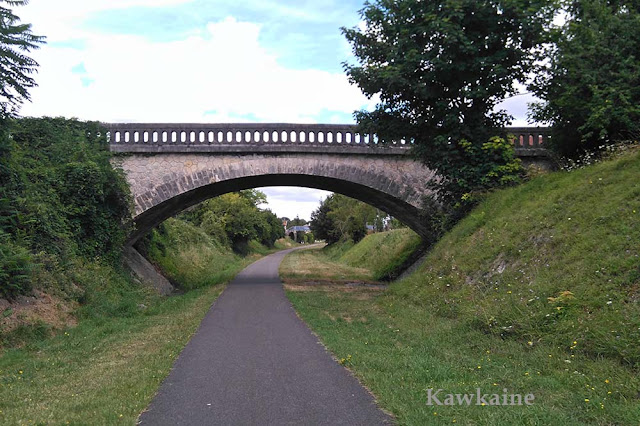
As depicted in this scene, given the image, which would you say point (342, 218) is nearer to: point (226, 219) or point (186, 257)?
point (226, 219)

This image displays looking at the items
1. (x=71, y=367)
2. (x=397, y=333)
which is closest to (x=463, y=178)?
(x=397, y=333)

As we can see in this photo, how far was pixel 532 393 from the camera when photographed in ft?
15.5

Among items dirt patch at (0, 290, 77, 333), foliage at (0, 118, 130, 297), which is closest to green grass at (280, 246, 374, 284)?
foliage at (0, 118, 130, 297)

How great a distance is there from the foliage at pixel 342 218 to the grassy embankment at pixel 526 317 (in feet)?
112

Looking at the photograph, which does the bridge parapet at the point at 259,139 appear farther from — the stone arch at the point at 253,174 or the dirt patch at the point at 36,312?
the dirt patch at the point at 36,312

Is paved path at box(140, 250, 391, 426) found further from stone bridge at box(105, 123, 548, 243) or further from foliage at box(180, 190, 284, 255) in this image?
foliage at box(180, 190, 284, 255)

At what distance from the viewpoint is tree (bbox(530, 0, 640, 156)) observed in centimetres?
1180

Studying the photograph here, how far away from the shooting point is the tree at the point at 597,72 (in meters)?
11.8

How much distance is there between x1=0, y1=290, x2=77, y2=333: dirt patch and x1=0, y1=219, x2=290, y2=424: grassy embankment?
1.01 ft

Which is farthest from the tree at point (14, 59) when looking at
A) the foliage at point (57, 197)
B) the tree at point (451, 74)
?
the tree at point (451, 74)

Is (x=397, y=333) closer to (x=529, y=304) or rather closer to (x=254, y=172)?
(x=529, y=304)

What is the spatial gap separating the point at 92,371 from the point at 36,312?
3.53 m

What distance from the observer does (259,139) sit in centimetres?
1786

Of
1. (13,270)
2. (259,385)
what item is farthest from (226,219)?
(259,385)
